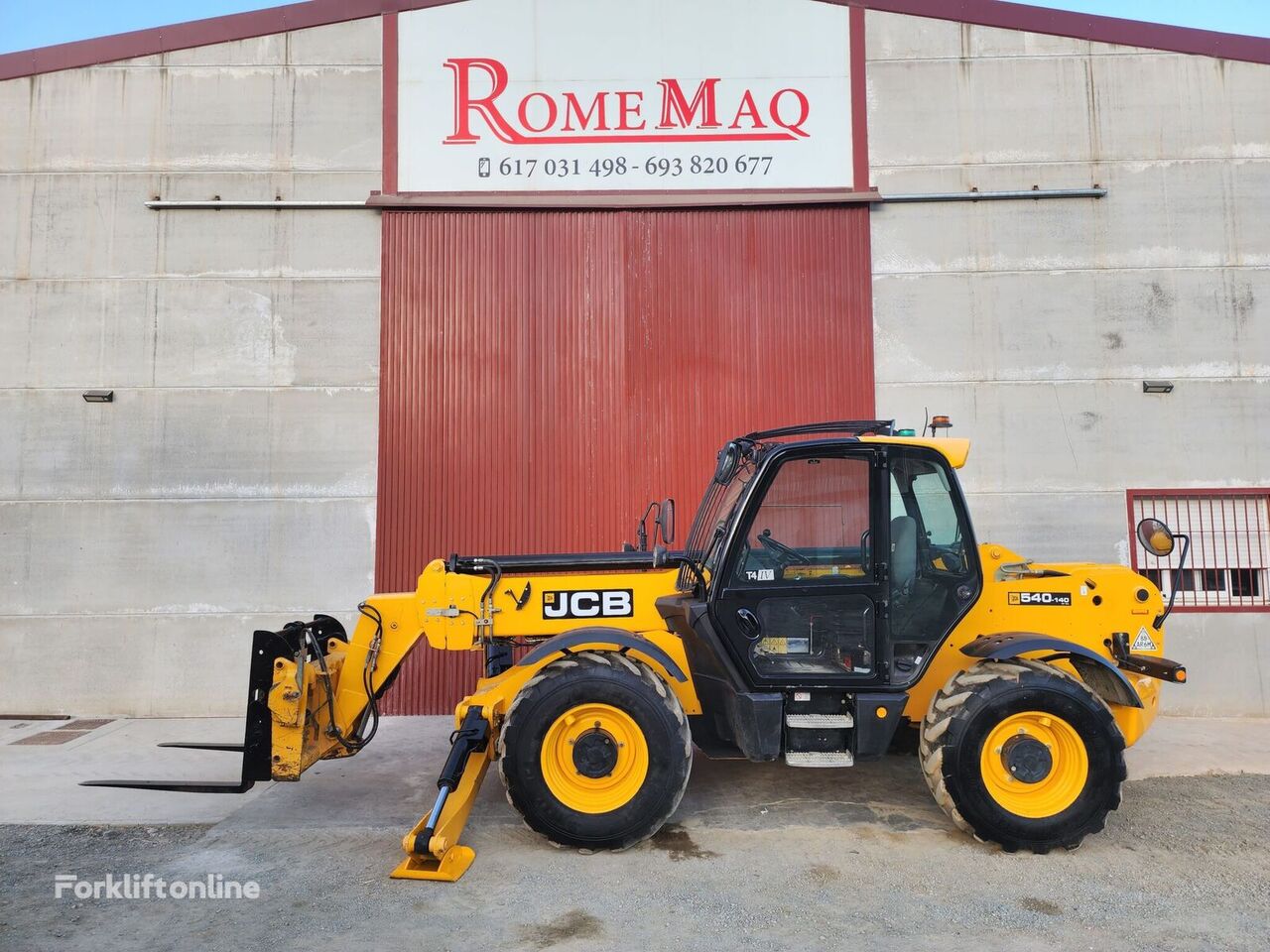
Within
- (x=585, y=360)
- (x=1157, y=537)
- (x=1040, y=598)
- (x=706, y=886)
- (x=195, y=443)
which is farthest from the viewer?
(x=585, y=360)

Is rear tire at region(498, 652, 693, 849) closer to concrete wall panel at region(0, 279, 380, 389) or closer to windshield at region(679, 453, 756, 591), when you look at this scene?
windshield at region(679, 453, 756, 591)

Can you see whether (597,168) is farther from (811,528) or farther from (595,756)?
(595,756)

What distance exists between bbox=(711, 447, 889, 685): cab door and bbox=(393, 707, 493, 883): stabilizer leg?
64.2 inches

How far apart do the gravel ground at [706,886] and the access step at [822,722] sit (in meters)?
0.68

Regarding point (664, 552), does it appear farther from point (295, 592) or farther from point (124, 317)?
point (124, 317)

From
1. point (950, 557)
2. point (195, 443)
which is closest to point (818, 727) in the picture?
point (950, 557)

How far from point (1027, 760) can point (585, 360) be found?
223 inches

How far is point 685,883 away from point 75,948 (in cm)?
280

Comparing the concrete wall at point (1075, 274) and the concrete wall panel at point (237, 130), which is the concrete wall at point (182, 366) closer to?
the concrete wall panel at point (237, 130)

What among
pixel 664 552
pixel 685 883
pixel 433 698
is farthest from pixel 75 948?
pixel 433 698

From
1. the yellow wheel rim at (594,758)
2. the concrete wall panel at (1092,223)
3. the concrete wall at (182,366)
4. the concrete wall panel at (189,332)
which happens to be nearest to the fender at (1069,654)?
the yellow wheel rim at (594,758)

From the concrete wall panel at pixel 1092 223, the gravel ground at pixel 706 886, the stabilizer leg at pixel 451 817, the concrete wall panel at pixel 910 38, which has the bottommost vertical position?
the gravel ground at pixel 706 886

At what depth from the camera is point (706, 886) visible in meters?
4.01

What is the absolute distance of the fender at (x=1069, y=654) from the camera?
4.57 metres
